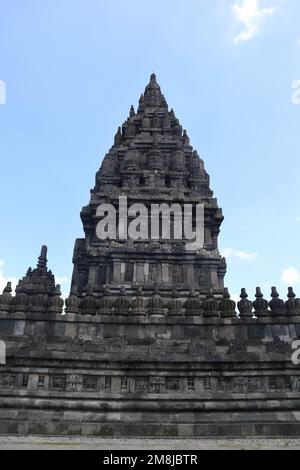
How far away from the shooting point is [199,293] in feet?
69.1

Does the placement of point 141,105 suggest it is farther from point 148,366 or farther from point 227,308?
point 148,366

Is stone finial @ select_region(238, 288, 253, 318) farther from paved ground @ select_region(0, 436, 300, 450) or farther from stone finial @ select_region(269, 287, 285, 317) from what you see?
paved ground @ select_region(0, 436, 300, 450)

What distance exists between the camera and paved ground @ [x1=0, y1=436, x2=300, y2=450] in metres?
10.3

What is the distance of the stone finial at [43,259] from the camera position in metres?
23.6

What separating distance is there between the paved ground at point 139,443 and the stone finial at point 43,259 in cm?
1277

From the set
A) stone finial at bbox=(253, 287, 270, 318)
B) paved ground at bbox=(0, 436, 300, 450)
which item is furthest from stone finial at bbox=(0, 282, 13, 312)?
stone finial at bbox=(253, 287, 270, 318)

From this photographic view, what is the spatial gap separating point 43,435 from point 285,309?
9168 millimetres

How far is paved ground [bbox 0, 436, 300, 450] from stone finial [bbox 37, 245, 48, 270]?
41.9ft

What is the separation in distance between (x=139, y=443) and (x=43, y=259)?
1477 cm

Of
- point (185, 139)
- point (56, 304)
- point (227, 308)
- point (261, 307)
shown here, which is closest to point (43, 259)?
point (56, 304)

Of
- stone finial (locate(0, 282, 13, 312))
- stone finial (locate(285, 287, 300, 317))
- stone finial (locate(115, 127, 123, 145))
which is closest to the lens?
stone finial (locate(0, 282, 13, 312))

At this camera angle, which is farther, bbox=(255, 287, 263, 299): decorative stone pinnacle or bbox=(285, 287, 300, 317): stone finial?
bbox=(255, 287, 263, 299): decorative stone pinnacle

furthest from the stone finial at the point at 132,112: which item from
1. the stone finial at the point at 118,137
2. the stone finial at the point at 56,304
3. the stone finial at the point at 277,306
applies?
the stone finial at the point at 277,306

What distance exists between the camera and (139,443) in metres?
11.2
